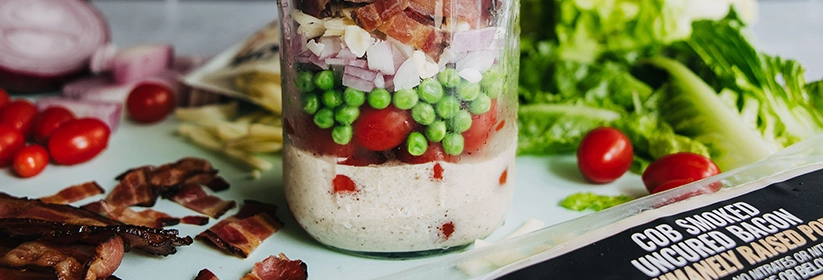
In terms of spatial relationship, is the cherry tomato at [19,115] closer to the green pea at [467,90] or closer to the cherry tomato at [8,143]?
the cherry tomato at [8,143]

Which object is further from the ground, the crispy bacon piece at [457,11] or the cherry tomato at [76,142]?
the crispy bacon piece at [457,11]

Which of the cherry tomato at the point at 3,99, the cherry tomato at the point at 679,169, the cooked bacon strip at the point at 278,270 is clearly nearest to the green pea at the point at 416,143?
the cooked bacon strip at the point at 278,270

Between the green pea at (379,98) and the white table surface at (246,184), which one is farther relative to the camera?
the white table surface at (246,184)

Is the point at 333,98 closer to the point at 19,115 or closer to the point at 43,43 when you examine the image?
the point at 19,115

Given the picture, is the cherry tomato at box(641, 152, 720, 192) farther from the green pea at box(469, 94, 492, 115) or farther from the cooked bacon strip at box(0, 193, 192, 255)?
the cooked bacon strip at box(0, 193, 192, 255)

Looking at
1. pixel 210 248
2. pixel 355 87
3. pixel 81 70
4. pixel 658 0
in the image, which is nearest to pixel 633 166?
pixel 658 0

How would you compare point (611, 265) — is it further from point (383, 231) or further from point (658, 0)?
point (658, 0)
